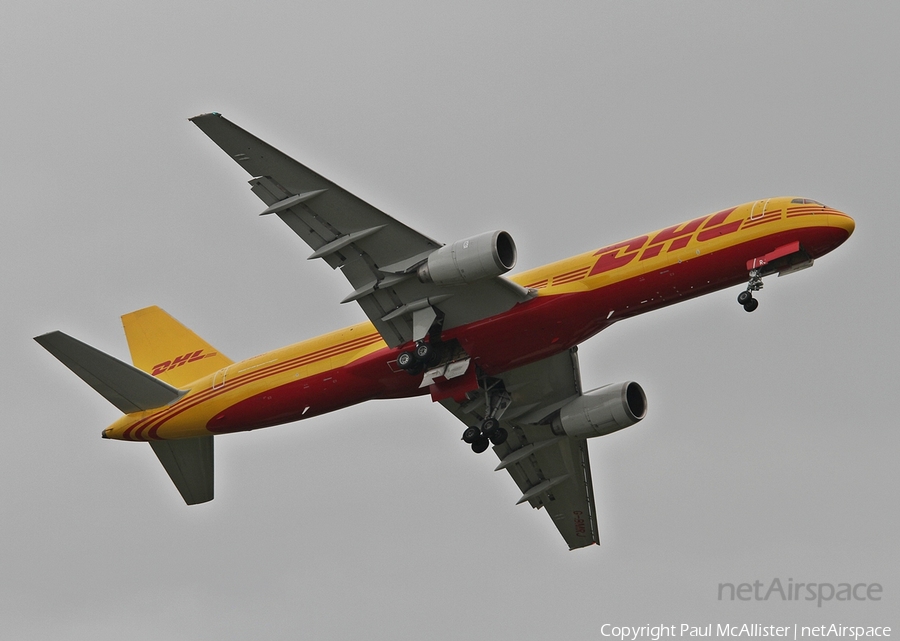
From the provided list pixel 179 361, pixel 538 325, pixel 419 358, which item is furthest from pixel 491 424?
pixel 179 361

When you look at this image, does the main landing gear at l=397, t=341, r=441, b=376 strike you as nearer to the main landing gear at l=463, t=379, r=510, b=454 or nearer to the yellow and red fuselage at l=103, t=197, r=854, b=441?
the yellow and red fuselage at l=103, t=197, r=854, b=441

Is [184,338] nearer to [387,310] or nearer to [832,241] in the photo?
[387,310]

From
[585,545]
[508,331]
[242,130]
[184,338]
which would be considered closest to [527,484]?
[585,545]

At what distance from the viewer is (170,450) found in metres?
49.7

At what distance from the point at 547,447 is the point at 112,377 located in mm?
17739

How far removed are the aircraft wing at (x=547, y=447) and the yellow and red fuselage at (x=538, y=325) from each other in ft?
12.2

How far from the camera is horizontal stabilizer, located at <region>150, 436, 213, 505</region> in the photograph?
49.8m

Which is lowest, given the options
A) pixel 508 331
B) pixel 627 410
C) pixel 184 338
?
pixel 627 410

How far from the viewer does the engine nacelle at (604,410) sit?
4772cm

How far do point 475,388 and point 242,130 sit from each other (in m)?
12.3

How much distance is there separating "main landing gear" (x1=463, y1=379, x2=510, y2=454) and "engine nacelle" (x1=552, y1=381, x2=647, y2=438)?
8.83 feet

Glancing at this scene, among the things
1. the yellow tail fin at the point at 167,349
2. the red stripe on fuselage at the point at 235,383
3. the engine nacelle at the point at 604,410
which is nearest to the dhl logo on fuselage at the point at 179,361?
the yellow tail fin at the point at 167,349

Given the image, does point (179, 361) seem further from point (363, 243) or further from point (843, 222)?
point (843, 222)

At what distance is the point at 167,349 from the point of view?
51.4 meters
